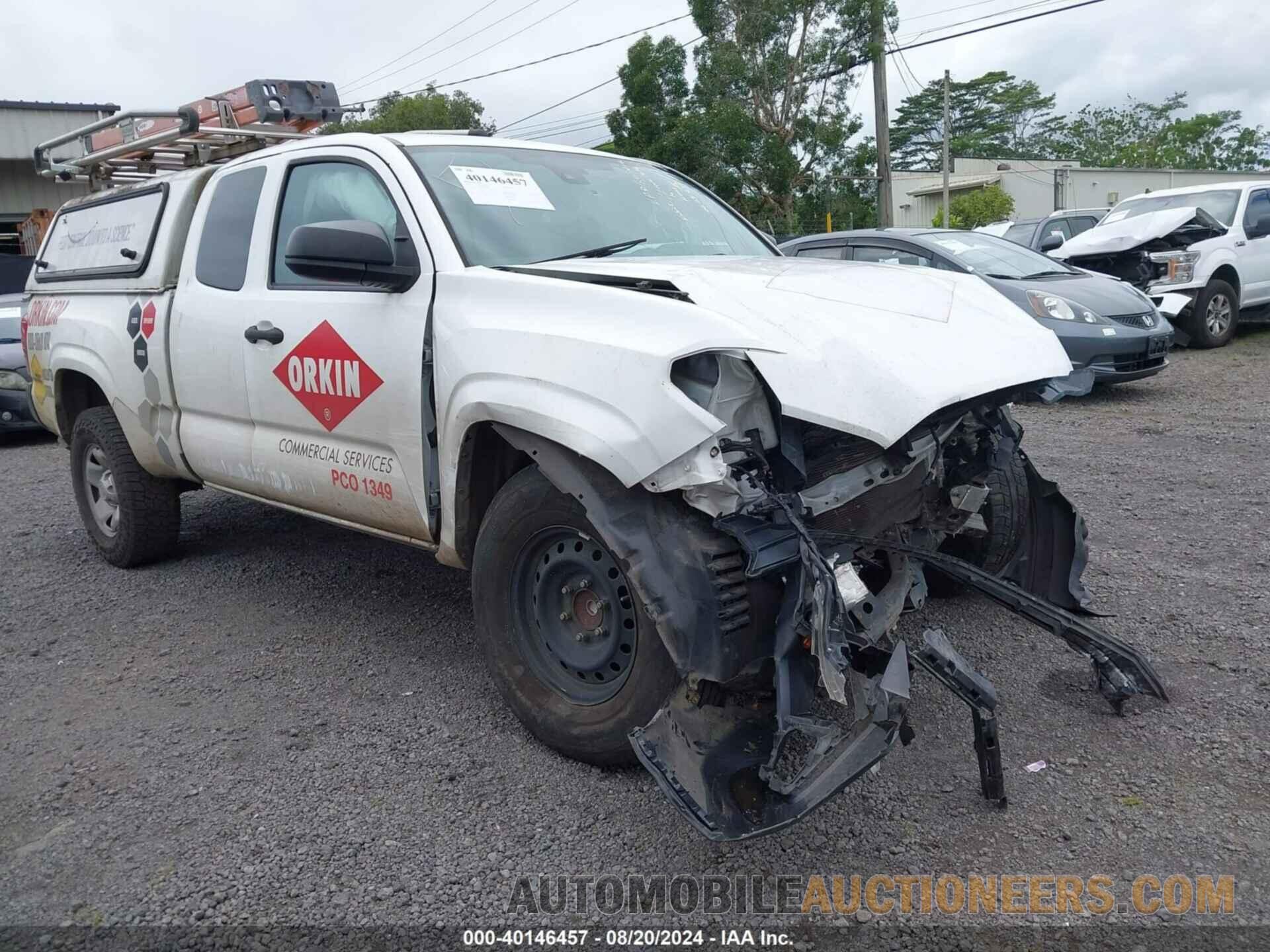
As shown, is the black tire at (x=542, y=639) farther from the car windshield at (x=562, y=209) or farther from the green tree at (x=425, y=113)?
the green tree at (x=425, y=113)

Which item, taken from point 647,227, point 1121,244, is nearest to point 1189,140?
point 1121,244

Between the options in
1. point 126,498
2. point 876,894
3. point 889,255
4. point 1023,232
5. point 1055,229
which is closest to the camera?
point 876,894

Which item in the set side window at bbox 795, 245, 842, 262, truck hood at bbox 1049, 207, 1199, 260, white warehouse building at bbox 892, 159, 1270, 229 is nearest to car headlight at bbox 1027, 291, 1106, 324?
side window at bbox 795, 245, 842, 262

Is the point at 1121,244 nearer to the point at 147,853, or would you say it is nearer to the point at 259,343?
the point at 259,343

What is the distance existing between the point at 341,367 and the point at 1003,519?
2548mm

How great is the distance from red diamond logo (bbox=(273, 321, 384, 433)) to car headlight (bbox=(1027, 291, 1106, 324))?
6.61 metres

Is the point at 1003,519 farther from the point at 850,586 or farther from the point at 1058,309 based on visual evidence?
the point at 1058,309

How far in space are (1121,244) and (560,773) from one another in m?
10.9

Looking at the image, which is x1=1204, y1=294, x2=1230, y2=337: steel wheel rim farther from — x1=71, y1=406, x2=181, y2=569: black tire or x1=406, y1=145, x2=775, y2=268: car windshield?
x1=71, y1=406, x2=181, y2=569: black tire

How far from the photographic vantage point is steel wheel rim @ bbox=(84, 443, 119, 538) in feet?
18.6

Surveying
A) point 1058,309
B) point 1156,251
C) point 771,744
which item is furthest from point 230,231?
point 1156,251

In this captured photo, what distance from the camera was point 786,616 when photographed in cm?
277

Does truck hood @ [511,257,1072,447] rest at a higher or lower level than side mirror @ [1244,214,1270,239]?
higher

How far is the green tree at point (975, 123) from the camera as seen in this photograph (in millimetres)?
62094
